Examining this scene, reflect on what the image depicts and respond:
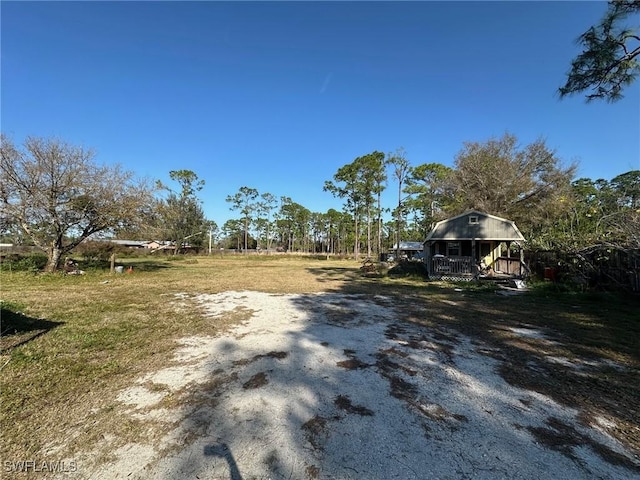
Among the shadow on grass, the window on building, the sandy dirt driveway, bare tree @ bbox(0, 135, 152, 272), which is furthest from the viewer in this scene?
the window on building

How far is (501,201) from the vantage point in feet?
75.1

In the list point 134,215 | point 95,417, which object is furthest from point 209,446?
point 134,215

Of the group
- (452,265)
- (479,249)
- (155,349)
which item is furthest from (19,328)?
(479,249)

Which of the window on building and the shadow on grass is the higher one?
the window on building

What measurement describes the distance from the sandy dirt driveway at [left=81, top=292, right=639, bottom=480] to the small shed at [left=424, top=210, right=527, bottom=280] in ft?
35.2

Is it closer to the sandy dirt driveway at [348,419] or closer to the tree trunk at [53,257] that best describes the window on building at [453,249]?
the sandy dirt driveway at [348,419]

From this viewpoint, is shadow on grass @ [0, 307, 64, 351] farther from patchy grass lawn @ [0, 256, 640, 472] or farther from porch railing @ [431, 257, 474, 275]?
porch railing @ [431, 257, 474, 275]

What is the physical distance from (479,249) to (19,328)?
1951cm

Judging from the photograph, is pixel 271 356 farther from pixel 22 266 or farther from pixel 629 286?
pixel 22 266

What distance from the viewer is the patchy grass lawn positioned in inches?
105

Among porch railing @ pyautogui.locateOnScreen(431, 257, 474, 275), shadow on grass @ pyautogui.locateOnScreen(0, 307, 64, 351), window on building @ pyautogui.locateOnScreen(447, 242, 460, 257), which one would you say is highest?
window on building @ pyautogui.locateOnScreen(447, 242, 460, 257)

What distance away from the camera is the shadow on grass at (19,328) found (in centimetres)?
465

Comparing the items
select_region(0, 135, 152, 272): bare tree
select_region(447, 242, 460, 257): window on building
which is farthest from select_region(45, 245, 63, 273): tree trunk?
select_region(447, 242, 460, 257): window on building

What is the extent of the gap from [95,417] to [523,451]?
3.72 meters
